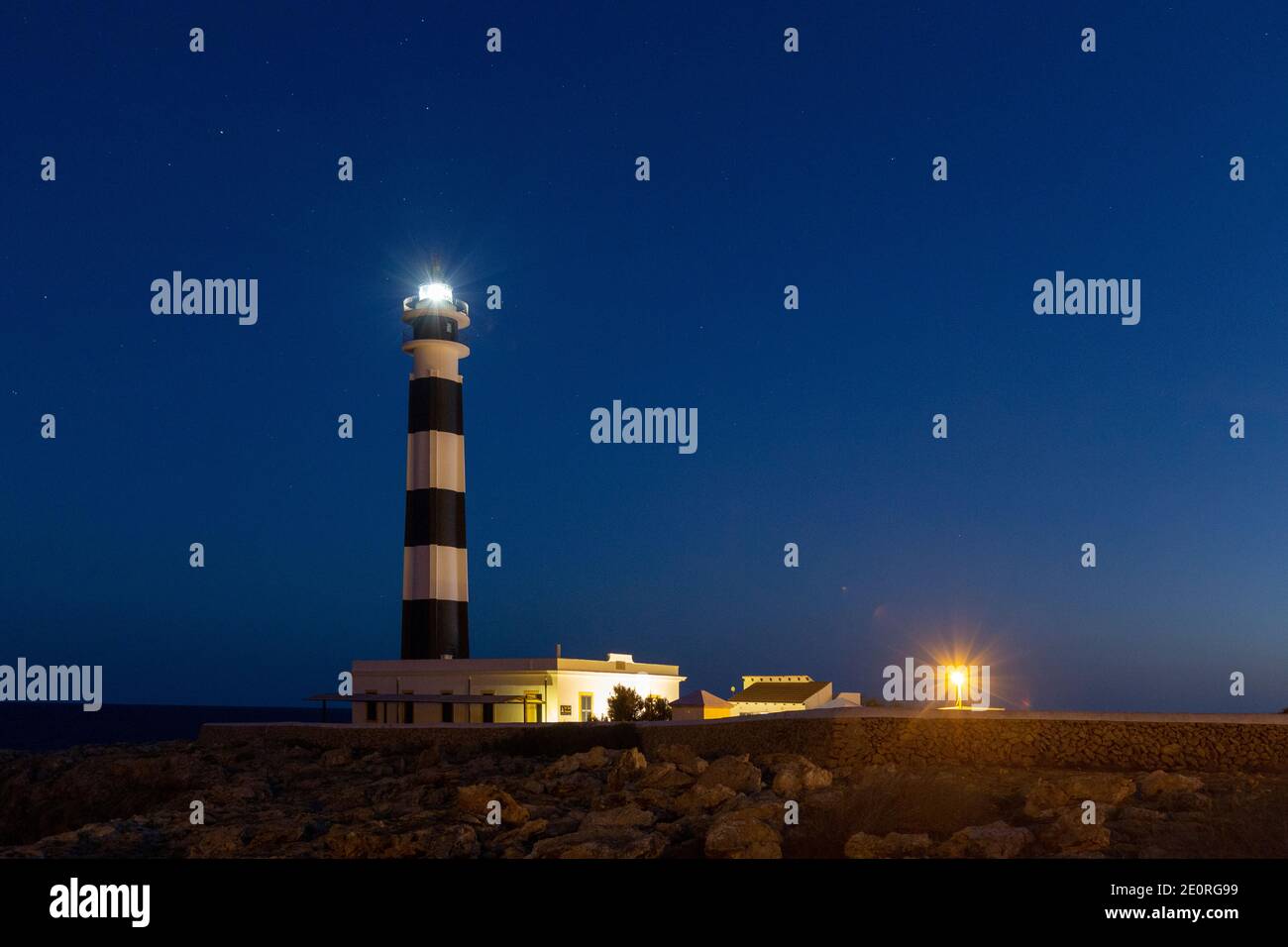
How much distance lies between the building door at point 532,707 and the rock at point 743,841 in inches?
817

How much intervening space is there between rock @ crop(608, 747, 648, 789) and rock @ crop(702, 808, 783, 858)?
19.3 feet

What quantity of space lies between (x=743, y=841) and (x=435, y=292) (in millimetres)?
29940

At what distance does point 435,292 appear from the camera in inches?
1624

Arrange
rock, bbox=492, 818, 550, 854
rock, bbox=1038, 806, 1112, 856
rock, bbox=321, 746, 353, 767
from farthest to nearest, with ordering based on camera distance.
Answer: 1. rock, bbox=321, 746, 353, 767
2. rock, bbox=492, 818, 550, 854
3. rock, bbox=1038, 806, 1112, 856

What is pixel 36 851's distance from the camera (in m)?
19.1

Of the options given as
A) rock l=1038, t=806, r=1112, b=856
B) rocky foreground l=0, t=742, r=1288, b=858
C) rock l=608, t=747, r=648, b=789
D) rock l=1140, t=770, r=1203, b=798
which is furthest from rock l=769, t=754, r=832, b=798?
rock l=1140, t=770, r=1203, b=798

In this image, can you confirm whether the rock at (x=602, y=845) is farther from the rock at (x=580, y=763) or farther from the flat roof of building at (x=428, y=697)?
the flat roof of building at (x=428, y=697)

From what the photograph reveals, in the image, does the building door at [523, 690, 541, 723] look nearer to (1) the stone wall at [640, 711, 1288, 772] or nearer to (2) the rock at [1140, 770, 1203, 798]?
(1) the stone wall at [640, 711, 1288, 772]

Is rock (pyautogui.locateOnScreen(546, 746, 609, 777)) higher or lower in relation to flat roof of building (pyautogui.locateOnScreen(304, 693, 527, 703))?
lower

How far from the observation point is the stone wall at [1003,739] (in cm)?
1903

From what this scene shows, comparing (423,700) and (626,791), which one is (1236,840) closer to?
(626,791)

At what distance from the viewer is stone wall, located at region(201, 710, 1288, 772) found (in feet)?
62.4
